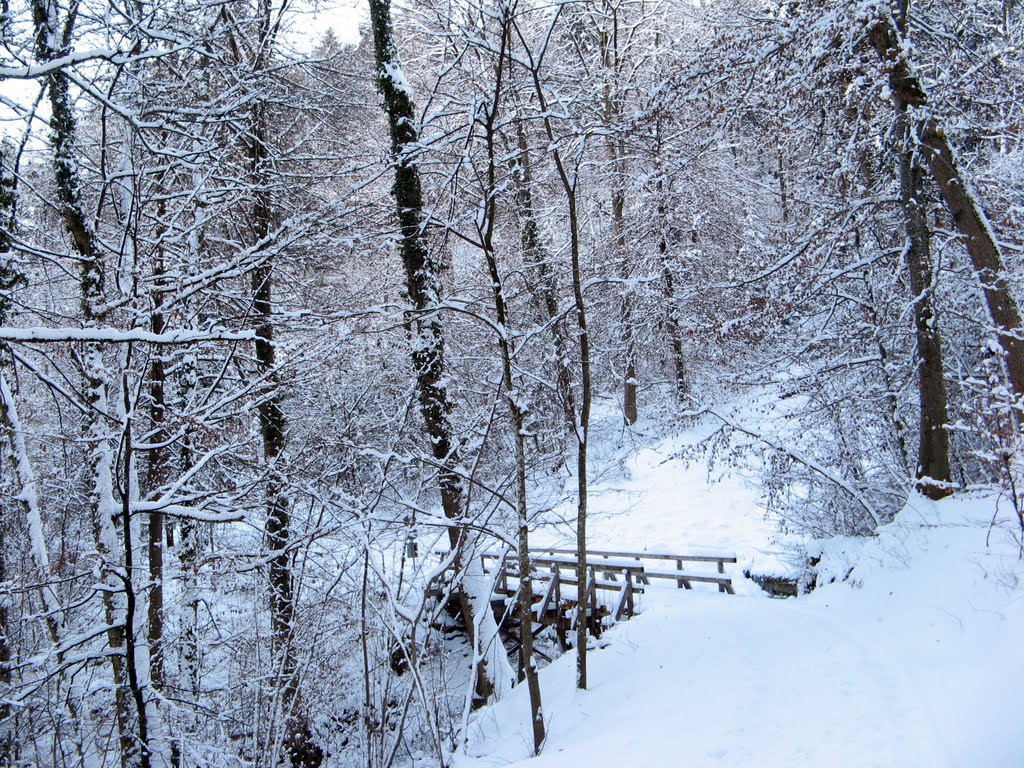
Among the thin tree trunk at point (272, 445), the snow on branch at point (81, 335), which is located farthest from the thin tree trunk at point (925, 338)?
the snow on branch at point (81, 335)

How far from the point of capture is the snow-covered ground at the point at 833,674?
4.65 m

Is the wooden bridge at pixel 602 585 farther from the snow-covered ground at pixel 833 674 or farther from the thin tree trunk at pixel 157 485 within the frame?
the thin tree trunk at pixel 157 485

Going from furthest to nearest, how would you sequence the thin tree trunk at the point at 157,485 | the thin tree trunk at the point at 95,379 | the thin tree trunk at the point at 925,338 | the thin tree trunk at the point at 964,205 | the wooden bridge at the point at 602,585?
the wooden bridge at the point at 602,585
the thin tree trunk at the point at 925,338
the thin tree trunk at the point at 964,205
the thin tree trunk at the point at 157,485
the thin tree trunk at the point at 95,379

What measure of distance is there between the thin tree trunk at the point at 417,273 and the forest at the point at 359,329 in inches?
2.3

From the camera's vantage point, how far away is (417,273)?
8742 mm

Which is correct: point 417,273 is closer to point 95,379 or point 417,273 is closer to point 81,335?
point 95,379

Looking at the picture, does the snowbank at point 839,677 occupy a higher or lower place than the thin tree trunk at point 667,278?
lower

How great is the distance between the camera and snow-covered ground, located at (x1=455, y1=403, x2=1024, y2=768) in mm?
4652

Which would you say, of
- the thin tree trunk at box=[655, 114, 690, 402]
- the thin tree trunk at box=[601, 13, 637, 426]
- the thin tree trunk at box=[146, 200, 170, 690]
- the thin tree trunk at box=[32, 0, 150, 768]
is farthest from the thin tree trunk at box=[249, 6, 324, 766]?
the thin tree trunk at box=[655, 114, 690, 402]

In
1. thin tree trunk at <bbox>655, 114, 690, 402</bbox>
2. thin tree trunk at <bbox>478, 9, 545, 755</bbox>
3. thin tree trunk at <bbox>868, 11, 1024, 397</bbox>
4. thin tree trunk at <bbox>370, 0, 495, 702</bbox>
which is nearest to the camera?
thin tree trunk at <bbox>868, 11, 1024, 397</bbox>

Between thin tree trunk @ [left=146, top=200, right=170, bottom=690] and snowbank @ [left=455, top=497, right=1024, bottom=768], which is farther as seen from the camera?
thin tree trunk @ [left=146, top=200, right=170, bottom=690]

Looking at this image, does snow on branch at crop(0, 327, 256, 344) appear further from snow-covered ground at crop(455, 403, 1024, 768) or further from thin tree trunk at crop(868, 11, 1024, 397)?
thin tree trunk at crop(868, 11, 1024, 397)

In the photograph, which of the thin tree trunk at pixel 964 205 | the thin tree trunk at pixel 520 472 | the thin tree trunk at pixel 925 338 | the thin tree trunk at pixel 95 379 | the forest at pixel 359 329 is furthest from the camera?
the thin tree trunk at pixel 925 338

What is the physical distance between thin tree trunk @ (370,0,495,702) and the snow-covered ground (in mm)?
2329
